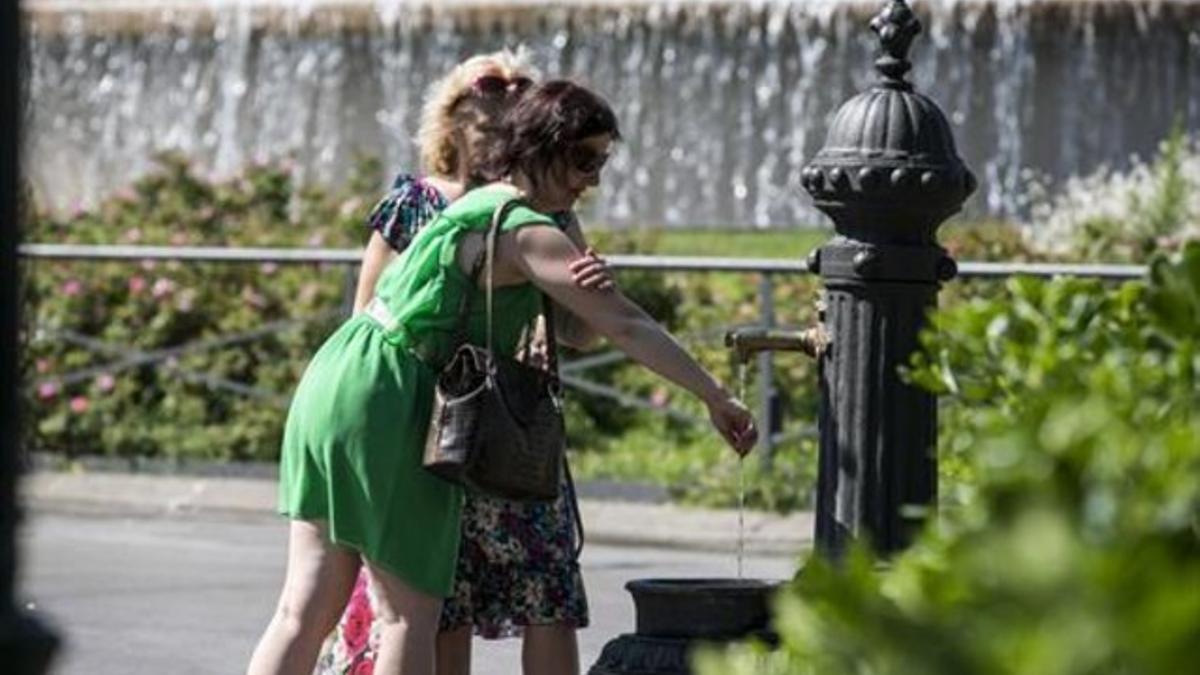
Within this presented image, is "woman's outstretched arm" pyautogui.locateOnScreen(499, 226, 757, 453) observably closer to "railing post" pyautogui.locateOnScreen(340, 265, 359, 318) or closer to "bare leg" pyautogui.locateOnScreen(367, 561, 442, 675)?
"bare leg" pyautogui.locateOnScreen(367, 561, 442, 675)

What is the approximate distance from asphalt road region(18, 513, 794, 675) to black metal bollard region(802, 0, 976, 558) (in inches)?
127

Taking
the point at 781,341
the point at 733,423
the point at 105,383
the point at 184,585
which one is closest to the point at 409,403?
the point at 733,423

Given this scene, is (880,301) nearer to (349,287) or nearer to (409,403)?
(409,403)

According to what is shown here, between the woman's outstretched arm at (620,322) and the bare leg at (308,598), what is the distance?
64cm

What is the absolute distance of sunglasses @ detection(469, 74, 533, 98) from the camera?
24.3ft

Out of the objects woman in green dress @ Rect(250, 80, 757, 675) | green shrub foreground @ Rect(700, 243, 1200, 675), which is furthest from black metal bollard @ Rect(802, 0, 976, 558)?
green shrub foreground @ Rect(700, 243, 1200, 675)

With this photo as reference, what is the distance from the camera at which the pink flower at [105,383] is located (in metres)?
16.0

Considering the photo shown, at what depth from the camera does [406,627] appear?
672 cm

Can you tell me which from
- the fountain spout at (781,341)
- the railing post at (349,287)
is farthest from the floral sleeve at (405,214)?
the railing post at (349,287)

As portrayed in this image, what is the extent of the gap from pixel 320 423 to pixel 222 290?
32.4 feet

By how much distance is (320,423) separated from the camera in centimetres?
675

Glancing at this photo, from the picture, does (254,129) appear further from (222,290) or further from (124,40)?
(222,290)

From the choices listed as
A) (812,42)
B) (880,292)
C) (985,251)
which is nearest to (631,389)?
(985,251)

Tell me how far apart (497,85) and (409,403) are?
0.94 m
